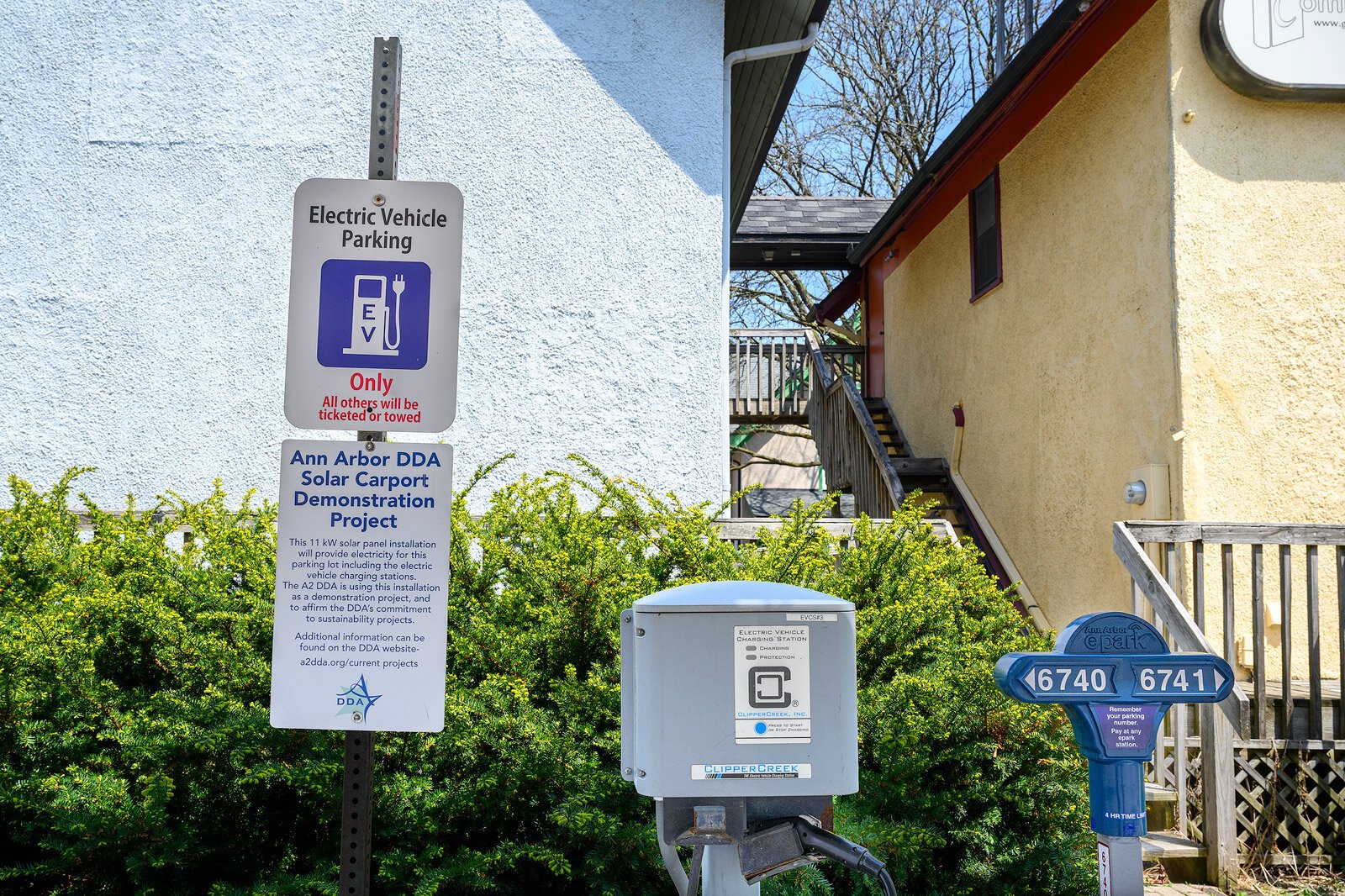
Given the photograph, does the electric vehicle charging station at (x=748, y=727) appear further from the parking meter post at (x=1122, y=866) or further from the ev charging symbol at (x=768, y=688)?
the parking meter post at (x=1122, y=866)

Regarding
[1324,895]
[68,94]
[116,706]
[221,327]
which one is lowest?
[1324,895]

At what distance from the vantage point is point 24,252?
650 centimetres

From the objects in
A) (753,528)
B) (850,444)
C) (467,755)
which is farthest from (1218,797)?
(850,444)

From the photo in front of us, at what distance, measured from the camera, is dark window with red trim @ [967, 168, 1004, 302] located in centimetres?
1016

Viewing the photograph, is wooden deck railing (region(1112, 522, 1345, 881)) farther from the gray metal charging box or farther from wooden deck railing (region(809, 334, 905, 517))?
wooden deck railing (region(809, 334, 905, 517))

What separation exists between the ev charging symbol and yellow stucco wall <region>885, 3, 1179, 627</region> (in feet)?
17.6

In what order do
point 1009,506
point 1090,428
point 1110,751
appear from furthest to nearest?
point 1009,506 → point 1090,428 → point 1110,751

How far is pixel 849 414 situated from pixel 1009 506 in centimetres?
248

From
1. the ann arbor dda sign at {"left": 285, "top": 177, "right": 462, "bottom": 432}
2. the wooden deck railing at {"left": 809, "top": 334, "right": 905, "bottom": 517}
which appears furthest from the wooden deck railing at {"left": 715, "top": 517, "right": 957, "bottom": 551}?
the wooden deck railing at {"left": 809, "top": 334, "right": 905, "bottom": 517}

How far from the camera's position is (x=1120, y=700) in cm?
215

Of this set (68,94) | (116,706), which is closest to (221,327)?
(68,94)

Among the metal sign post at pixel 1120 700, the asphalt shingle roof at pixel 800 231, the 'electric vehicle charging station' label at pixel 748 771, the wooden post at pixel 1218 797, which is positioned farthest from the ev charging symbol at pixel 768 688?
the asphalt shingle roof at pixel 800 231

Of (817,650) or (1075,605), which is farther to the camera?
(1075,605)

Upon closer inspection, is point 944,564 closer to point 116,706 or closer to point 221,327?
point 116,706
